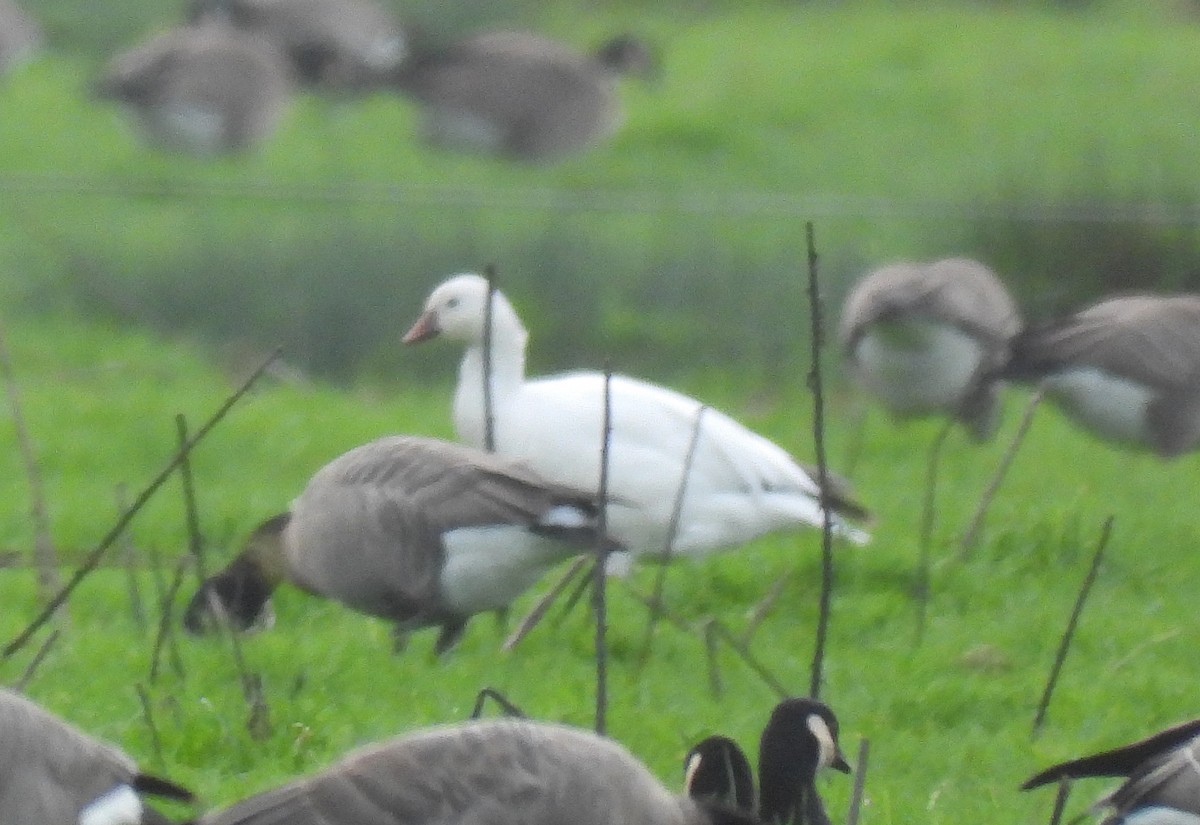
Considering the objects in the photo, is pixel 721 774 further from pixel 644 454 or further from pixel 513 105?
pixel 513 105

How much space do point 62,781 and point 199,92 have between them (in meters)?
14.4

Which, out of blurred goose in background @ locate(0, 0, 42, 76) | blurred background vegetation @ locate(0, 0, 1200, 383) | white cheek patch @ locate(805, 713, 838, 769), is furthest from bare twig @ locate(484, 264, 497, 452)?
blurred goose in background @ locate(0, 0, 42, 76)

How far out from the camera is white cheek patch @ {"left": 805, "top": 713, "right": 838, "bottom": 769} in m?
4.57

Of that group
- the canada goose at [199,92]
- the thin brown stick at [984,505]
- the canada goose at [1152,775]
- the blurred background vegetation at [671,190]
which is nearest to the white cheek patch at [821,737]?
the canada goose at [1152,775]

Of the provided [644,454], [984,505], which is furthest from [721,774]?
[644,454]

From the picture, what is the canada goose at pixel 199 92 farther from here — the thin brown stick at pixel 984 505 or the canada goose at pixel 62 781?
the canada goose at pixel 62 781

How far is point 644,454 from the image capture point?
748 centimetres

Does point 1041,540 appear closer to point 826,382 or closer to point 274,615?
point 274,615

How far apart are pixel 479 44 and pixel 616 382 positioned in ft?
40.2

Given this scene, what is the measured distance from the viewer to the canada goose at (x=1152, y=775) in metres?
4.24

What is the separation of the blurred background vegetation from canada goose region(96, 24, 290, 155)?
0.84 ft

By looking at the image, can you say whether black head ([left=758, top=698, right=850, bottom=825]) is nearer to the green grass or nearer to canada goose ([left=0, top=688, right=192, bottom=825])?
the green grass

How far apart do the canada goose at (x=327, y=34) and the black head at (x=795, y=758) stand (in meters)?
15.5

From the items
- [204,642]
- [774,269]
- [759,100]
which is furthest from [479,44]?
[204,642]
